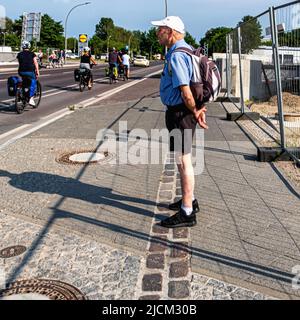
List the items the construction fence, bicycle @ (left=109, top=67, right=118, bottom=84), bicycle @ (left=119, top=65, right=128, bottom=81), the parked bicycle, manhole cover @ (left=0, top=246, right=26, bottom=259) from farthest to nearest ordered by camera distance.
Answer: bicycle @ (left=119, top=65, right=128, bottom=81), bicycle @ (left=109, top=67, right=118, bottom=84), the parked bicycle, the construction fence, manhole cover @ (left=0, top=246, right=26, bottom=259)

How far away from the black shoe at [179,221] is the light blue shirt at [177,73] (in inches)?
42.3

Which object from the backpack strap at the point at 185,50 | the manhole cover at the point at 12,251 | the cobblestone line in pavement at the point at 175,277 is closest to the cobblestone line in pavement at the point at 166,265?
the cobblestone line in pavement at the point at 175,277

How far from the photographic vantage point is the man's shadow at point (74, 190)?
481 cm

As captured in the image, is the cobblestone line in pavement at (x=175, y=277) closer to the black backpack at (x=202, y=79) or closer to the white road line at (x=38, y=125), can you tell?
the black backpack at (x=202, y=79)

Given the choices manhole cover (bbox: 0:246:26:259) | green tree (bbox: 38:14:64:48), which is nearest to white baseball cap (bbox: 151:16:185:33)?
manhole cover (bbox: 0:246:26:259)

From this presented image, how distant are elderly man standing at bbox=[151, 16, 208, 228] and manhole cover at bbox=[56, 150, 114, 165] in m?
2.70

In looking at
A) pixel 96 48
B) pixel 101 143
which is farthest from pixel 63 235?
pixel 96 48

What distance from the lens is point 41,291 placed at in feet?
10.1

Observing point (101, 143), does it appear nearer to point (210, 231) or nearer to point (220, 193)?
point (220, 193)

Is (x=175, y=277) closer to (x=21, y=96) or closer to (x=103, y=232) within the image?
(x=103, y=232)

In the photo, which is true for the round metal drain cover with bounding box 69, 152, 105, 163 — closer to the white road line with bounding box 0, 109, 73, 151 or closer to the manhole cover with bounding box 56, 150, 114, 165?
the manhole cover with bounding box 56, 150, 114, 165

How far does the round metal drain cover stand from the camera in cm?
682

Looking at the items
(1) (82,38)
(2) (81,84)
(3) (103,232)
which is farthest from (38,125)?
(1) (82,38)

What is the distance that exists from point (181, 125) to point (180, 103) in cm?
20
